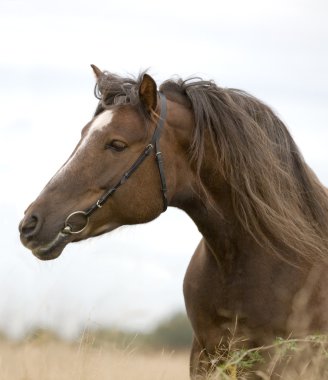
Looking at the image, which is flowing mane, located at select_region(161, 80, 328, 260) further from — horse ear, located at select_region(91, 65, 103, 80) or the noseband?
horse ear, located at select_region(91, 65, 103, 80)

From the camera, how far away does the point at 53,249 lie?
557 centimetres

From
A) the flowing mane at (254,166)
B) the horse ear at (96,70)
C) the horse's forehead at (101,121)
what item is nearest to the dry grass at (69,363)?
the flowing mane at (254,166)

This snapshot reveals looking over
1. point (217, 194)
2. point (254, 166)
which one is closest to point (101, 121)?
point (217, 194)

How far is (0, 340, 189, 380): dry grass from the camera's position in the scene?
463 centimetres

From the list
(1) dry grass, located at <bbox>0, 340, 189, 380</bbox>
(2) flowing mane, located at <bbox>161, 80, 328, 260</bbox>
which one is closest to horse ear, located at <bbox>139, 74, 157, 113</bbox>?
(2) flowing mane, located at <bbox>161, 80, 328, 260</bbox>

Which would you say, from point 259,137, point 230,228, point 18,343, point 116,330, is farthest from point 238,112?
point 18,343

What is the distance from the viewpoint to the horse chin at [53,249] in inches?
218

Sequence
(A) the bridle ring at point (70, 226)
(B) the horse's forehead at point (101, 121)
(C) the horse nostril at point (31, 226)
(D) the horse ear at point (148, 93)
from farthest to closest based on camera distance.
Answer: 1. (D) the horse ear at point (148, 93)
2. (B) the horse's forehead at point (101, 121)
3. (A) the bridle ring at point (70, 226)
4. (C) the horse nostril at point (31, 226)

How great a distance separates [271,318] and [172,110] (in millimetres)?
1651

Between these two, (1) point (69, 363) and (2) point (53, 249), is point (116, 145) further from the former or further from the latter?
(1) point (69, 363)

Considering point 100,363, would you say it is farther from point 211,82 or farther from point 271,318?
point 211,82

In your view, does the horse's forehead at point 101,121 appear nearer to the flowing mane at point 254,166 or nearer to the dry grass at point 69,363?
the flowing mane at point 254,166

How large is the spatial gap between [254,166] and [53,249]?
157 centimetres

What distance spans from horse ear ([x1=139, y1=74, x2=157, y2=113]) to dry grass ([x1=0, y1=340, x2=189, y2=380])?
1729 mm
